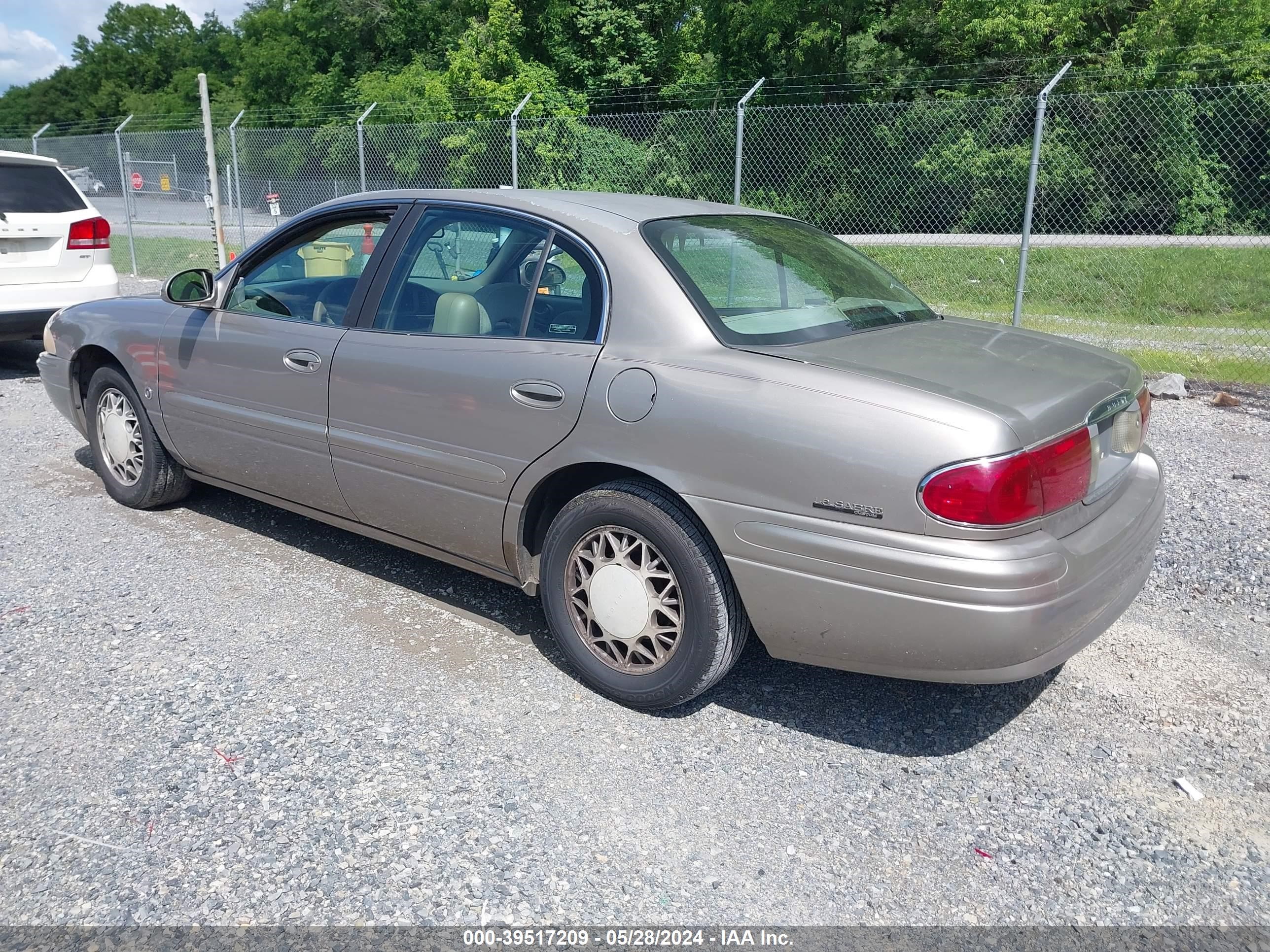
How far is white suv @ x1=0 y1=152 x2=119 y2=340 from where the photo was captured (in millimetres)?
8133

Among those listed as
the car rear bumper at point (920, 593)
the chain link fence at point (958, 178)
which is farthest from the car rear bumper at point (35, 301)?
the car rear bumper at point (920, 593)

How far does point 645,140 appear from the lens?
1416cm

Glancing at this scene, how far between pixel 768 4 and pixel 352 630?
2312cm

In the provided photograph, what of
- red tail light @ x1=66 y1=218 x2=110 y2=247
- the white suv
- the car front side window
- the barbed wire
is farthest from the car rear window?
the barbed wire

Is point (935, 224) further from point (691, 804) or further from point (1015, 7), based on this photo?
point (691, 804)

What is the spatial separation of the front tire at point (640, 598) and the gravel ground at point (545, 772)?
154 mm

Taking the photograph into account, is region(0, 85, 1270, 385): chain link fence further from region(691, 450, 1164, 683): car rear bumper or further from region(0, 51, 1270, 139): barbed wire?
region(691, 450, 1164, 683): car rear bumper

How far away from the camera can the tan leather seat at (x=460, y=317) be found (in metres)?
3.72

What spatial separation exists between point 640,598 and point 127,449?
3.31 metres

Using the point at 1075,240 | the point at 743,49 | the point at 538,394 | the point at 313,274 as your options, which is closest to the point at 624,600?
the point at 538,394

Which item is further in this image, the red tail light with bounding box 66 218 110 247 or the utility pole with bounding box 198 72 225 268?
the utility pole with bounding box 198 72 225 268

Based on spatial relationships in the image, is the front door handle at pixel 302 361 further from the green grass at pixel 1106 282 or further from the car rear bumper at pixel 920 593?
the green grass at pixel 1106 282

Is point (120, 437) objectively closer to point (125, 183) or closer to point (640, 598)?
point (640, 598)

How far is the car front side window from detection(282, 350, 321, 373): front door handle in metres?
0.15
